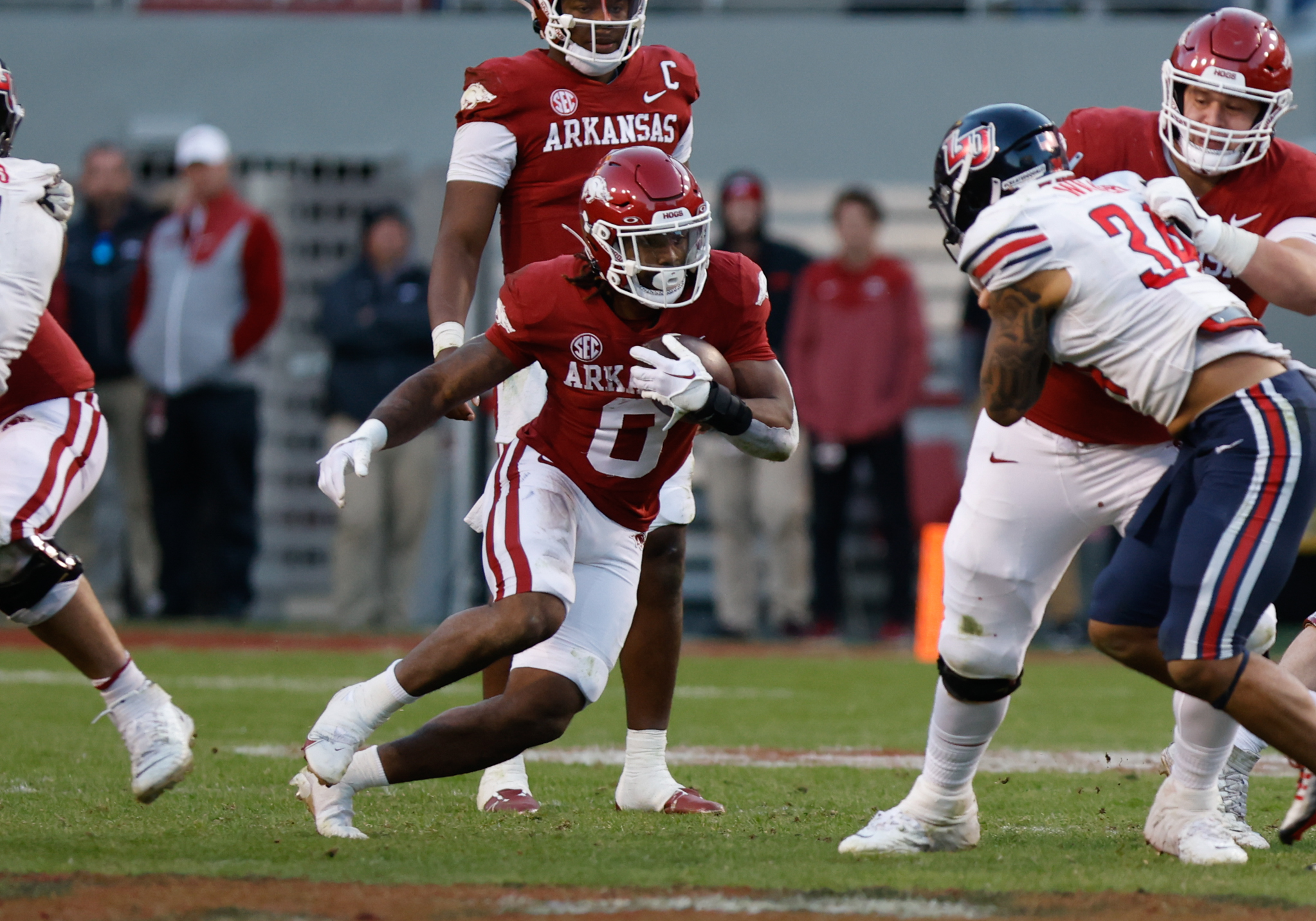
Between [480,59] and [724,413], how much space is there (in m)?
8.09

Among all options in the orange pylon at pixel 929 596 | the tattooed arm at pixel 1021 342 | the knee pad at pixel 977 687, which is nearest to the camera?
the tattooed arm at pixel 1021 342

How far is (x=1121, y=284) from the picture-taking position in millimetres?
3930

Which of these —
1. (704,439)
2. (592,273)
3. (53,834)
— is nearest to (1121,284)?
(592,273)

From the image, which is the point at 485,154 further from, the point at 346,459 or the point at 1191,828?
the point at 1191,828

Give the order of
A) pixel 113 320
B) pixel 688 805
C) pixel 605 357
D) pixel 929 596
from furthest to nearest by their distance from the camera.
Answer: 1. pixel 113 320
2. pixel 929 596
3. pixel 688 805
4. pixel 605 357

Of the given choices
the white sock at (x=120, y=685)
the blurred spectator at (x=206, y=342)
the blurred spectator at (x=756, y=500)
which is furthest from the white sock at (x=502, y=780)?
the blurred spectator at (x=206, y=342)

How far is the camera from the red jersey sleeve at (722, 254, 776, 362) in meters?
4.55

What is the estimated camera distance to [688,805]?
4.82 m

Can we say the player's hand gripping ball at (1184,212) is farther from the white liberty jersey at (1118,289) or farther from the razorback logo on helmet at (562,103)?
the razorback logo on helmet at (562,103)

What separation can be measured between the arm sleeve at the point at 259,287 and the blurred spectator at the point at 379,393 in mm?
309

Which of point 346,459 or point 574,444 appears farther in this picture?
point 574,444

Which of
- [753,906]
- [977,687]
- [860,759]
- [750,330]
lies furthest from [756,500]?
[753,906]

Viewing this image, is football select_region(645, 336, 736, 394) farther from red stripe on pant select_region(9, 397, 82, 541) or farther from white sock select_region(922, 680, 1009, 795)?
red stripe on pant select_region(9, 397, 82, 541)

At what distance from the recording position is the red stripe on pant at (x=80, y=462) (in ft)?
14.5
